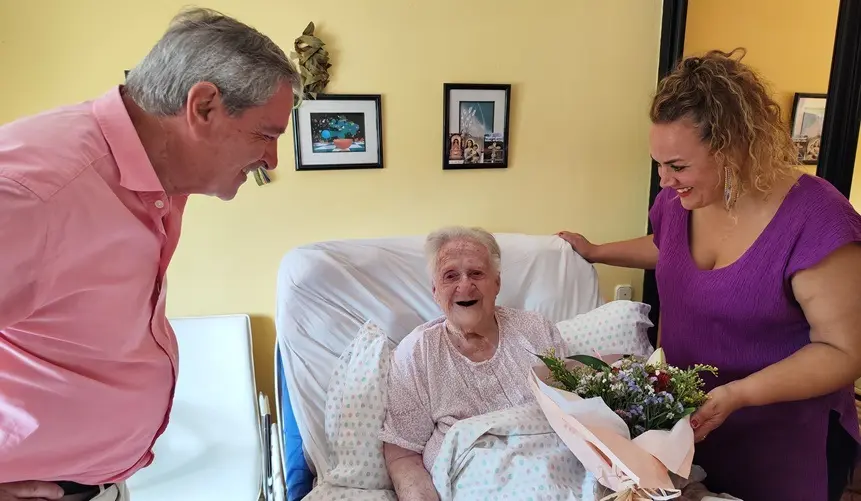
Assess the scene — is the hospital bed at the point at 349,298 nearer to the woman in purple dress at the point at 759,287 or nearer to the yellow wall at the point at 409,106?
the yellow wall at the point at 409,106

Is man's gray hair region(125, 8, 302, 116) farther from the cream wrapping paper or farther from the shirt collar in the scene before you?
the cream wrapping paper

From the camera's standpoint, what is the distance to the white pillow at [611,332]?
1838 millimetres

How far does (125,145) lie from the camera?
816 mm

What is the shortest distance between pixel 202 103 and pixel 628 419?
1.00 m

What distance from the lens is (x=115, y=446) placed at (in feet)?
3.18

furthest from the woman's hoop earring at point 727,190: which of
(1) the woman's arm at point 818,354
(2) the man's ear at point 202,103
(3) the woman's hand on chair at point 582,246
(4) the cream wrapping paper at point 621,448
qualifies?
(2) the man's ear at point 202,103

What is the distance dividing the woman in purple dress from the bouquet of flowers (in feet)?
0.35

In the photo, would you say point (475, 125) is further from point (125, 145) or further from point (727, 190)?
point (125, 145)

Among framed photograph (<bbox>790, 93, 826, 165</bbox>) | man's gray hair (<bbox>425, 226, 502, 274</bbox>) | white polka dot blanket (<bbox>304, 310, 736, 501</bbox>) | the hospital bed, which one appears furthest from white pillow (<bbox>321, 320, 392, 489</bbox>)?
framed photograph (<bbox>790, 93, 826, 165</bbox>)

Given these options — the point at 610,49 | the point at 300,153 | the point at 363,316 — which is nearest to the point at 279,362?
the point at 363,316

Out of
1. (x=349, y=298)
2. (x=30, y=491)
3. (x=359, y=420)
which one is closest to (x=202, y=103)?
(x=30, y=491)

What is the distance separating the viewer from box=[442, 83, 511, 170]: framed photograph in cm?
215

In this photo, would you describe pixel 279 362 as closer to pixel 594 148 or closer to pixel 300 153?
pixel 300 153

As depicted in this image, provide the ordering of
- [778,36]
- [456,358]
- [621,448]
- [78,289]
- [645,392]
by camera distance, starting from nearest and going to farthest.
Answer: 1. [78,289]
2. [621,448]
3. [645,392]
4. [456,358]
5. [778,36]
